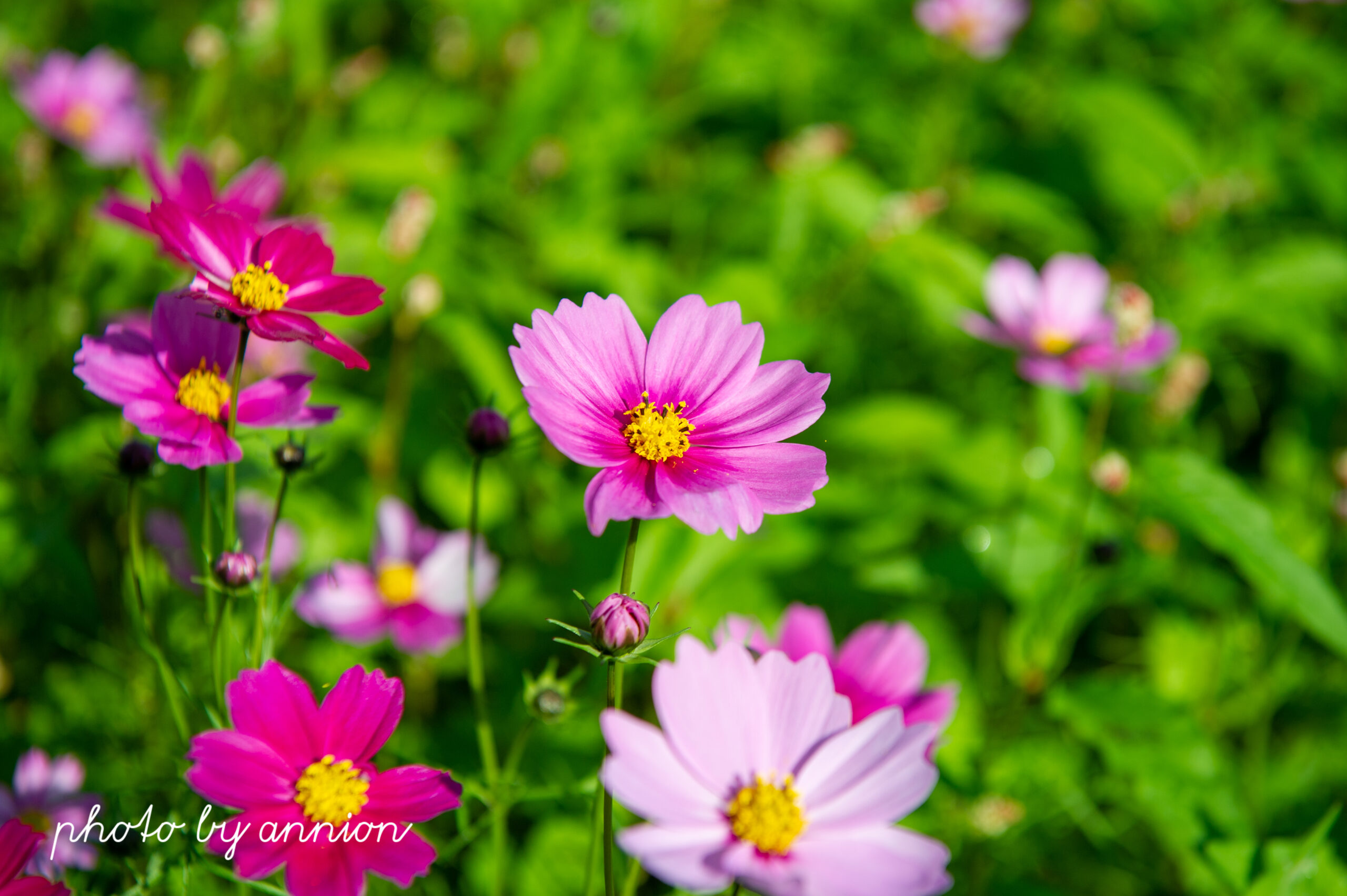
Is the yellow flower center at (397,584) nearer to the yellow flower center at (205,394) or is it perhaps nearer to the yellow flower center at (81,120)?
the yellow flower center at (205,394)

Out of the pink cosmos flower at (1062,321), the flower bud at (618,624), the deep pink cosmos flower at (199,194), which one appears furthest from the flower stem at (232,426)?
the pink cosmos flower at (1062,321)

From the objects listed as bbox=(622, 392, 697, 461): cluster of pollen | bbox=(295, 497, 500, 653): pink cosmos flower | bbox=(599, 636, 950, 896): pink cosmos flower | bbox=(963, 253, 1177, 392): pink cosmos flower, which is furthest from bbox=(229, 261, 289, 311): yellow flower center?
bbox=(963, 253, 1177, 392): pink cosmos flower

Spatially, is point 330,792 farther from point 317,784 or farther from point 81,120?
point 81,120

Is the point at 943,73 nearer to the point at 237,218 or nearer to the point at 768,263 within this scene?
the point at 768,263

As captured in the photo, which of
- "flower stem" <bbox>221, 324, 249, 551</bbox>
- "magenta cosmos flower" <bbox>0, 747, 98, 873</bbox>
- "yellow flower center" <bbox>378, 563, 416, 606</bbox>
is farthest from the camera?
"yellow flower center" <bbox>378, 563, 416, 606</bbox>

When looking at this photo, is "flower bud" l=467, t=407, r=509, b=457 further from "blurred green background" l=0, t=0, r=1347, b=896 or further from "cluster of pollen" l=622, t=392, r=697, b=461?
"cluster of pollen" l=622, t=392, r=697, b=461

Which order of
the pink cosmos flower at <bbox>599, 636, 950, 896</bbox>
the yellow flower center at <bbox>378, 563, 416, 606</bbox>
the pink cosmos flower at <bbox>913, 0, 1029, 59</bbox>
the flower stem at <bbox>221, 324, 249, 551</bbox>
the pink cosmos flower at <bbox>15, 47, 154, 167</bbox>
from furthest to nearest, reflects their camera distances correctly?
the pink cosmos flower at <bbox>913, 0, 1029, 59</bbox> < the pink cosmos flower at <bbox>15, 47, 154, 167</bbox> < the yellow flower center at <bbox>378, 563, 416, 606</bbox> < the flower stem at <bbox>221, 324, 249, 551</bbox> < the pink cosmos flower at <bbox>599, 636, 950, 896</bbox>
